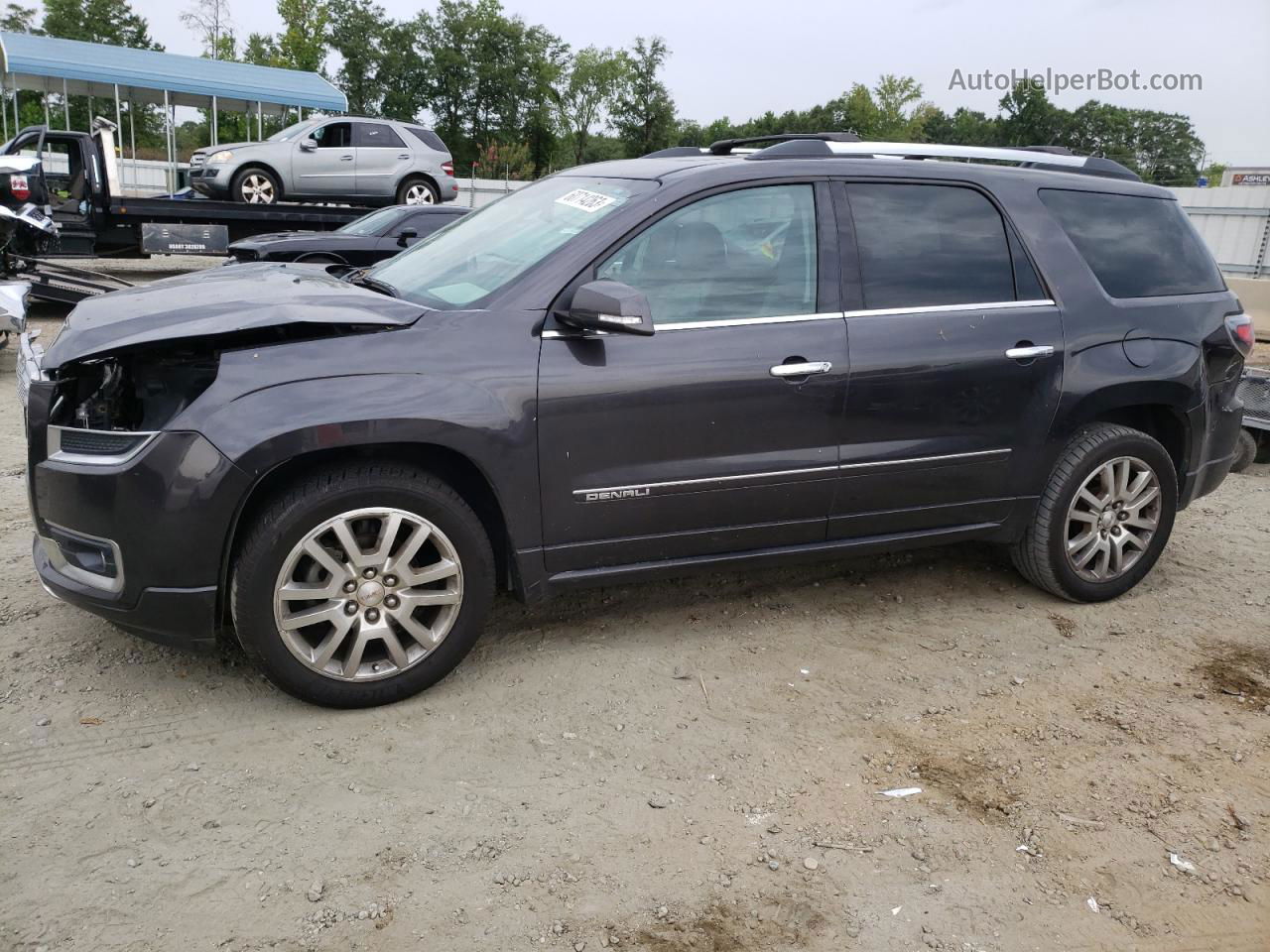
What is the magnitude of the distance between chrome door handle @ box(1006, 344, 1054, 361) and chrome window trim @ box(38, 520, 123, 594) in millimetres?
3249

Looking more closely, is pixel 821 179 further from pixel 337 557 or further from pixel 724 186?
pixel 337 557

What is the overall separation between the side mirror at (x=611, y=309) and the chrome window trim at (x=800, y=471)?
1.76 ft

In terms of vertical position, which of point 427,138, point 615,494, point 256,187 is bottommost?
point 615,494

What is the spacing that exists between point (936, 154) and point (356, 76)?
193ft

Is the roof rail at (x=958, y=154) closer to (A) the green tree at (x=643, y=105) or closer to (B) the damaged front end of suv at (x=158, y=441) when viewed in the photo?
(B) the damaged front end of suv at (x=158, y=441)

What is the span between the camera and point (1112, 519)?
4.52 meters

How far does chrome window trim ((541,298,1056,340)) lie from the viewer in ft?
11.3

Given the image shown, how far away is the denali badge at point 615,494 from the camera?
351 centimetres

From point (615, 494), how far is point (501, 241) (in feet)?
3.74

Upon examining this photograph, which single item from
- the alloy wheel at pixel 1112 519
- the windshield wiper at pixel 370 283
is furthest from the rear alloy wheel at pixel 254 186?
the alloy wheel at pixel 1112 519

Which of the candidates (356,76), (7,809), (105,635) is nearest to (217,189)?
(105,635)

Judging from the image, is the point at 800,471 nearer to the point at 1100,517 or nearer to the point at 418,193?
the point at 1100,517

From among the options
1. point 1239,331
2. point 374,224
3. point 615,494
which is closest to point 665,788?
point 615,494

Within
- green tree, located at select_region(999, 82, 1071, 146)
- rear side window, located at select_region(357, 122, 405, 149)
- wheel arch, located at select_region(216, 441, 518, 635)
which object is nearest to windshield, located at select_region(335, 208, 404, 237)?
rear side window, located at select_region(357, 122, 405, 149)
